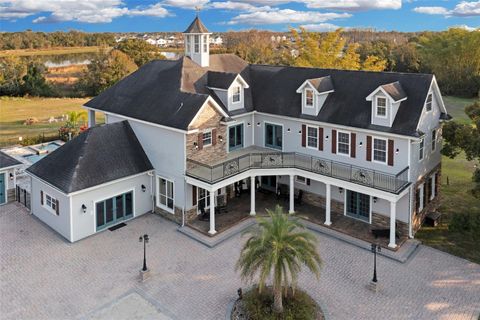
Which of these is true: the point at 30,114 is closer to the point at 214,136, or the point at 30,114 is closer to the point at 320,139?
the point at 214,136

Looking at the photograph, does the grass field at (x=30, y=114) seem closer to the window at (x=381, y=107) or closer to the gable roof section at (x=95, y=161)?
the gable roof section at (x=95, y=161)

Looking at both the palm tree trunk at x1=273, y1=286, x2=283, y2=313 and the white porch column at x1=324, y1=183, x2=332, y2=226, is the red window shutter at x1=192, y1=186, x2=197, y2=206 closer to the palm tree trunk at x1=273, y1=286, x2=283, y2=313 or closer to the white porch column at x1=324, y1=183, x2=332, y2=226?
the white porch column at x1=324, y1=183, x2=332, y2=226

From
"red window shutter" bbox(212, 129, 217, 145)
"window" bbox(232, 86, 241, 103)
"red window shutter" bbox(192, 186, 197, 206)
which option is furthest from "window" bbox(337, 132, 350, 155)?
"red window shutter" bbox(192, 186, 197, 206)

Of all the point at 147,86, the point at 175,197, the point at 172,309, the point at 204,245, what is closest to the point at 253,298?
the point at 172,309

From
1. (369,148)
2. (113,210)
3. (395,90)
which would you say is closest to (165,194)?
(113,210)

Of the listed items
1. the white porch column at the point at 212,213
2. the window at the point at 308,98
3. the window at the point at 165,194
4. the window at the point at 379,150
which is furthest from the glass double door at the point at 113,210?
the window at the point at 379,150

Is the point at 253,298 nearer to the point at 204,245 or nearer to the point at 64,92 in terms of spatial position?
the point at 204,245
